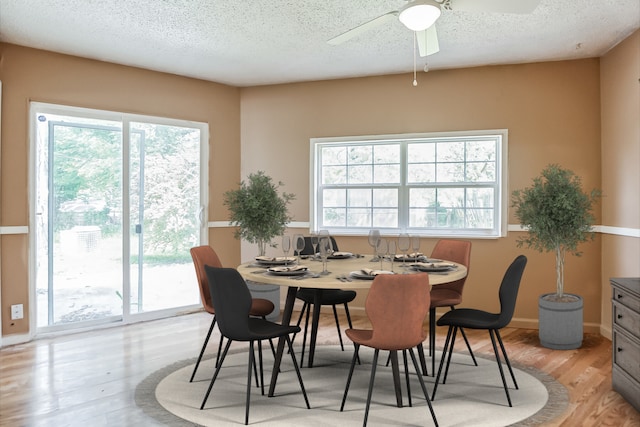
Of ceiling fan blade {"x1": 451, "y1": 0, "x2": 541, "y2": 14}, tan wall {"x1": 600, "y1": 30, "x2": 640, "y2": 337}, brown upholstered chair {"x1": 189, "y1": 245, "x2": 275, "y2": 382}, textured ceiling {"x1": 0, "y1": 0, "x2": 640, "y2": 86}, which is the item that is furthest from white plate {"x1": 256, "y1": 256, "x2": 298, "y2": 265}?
tan wall {"x1": 600, "y1": 30, "x2": 640, "y2": 337}

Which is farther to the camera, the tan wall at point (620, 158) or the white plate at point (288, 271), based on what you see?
the tan wall at point (620, 158)

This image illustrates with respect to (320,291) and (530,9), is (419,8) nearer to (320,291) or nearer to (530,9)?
(530,9)

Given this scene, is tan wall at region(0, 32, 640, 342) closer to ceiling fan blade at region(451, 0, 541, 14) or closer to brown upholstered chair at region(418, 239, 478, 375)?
brown upholstered chair at region(418, 239, 478, 375)

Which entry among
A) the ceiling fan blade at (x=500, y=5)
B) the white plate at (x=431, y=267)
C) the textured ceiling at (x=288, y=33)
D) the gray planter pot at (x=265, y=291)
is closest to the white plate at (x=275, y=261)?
the white plate at (x=431, y=267)

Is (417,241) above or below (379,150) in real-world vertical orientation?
below

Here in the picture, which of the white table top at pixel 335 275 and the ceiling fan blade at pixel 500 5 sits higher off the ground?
the ceiling fan blade at pixel 500 5

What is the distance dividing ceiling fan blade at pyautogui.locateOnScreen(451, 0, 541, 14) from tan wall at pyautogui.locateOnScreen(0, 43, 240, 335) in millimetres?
3730

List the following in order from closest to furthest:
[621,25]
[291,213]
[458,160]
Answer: [621,25] < [458,160] < [291,213]

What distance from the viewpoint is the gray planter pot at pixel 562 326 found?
4.59 m

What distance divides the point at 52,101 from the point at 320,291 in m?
3.25

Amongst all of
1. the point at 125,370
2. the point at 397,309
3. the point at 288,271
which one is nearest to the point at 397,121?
the point at 288,271

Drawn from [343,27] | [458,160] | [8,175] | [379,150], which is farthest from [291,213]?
[8,175]

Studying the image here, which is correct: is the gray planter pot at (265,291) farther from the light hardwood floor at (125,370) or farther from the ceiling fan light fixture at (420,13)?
the ceiling fan light fixture at (420,13)

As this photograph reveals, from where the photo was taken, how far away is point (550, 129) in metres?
5.36
